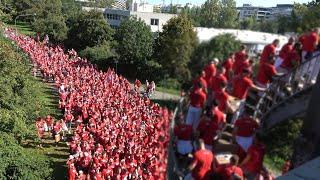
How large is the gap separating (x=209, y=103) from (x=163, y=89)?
54 cm

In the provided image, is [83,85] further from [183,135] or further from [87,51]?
[183,135]

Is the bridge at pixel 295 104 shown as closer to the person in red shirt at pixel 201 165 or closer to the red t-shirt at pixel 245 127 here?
the red t-shirt at pixel 245 127

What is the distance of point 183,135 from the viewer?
5652mm

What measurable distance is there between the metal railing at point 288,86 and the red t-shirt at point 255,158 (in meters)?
0.42

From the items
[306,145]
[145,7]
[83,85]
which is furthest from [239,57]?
[145,7]

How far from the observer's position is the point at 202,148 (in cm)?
555

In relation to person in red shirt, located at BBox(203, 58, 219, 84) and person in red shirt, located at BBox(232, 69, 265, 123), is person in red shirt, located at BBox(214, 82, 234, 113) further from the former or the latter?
person in red shirt, located at BBox(203, 58, 219, 84)

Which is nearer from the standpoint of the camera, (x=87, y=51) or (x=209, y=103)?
(x=209, y=103)

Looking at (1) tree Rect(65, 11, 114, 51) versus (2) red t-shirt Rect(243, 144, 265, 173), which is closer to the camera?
(2) red t-shirt Rect(243, 144, 265, 173)

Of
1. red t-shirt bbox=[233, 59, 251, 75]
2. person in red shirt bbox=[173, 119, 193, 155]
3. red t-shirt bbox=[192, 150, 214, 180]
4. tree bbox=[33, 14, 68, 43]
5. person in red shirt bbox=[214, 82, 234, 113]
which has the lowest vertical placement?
tree bbox=[33, 14, 68, 43]

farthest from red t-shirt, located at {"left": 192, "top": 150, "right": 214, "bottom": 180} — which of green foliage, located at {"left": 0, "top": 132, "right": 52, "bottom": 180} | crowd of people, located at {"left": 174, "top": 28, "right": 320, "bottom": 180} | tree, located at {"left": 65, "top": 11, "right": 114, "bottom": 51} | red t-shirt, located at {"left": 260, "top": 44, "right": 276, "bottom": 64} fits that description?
tree, located at {"left": 65, "top": 11, "right": 114, "bottom": 51}

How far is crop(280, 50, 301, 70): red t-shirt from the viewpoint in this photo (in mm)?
5684

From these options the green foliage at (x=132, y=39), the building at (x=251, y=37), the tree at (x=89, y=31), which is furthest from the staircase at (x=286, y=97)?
the tree at (x=89, y=31)

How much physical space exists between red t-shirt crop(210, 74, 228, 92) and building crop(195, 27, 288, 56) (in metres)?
0.42
